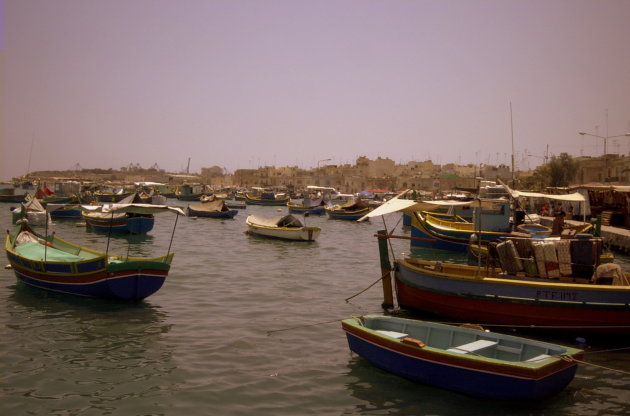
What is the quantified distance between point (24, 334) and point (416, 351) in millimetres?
8882

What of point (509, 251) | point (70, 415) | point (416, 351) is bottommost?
point (70, 415)

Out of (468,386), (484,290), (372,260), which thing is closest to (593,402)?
(468,386)

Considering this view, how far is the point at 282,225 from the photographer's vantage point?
32.6 metres

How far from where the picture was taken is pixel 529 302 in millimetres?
11906

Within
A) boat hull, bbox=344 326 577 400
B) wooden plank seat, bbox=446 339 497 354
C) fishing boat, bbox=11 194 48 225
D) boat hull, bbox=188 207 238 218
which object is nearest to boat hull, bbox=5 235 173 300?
boat hull, bbox=344 326 577 400

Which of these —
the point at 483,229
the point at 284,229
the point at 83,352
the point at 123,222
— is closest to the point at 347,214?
the point at 284,229

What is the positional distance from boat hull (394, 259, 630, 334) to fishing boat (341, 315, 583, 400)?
2.74 metres

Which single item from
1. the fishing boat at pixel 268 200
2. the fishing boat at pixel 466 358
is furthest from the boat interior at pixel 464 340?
the fishing boat at pixel 268 200

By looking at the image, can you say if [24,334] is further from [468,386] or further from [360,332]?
[468,386]

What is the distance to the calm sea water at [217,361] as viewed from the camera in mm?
8508

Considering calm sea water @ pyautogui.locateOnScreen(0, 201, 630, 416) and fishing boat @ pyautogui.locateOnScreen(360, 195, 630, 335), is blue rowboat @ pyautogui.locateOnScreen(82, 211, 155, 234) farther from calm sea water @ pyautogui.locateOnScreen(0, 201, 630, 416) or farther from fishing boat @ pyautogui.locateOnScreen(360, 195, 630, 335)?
fishing boat @ pyautogui.locateOnScreen(360, 195, 630, 335)

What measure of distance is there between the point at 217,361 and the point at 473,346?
489 centimetres

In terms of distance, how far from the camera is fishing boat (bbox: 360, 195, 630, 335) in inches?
449

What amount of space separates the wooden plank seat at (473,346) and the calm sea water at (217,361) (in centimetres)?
74
